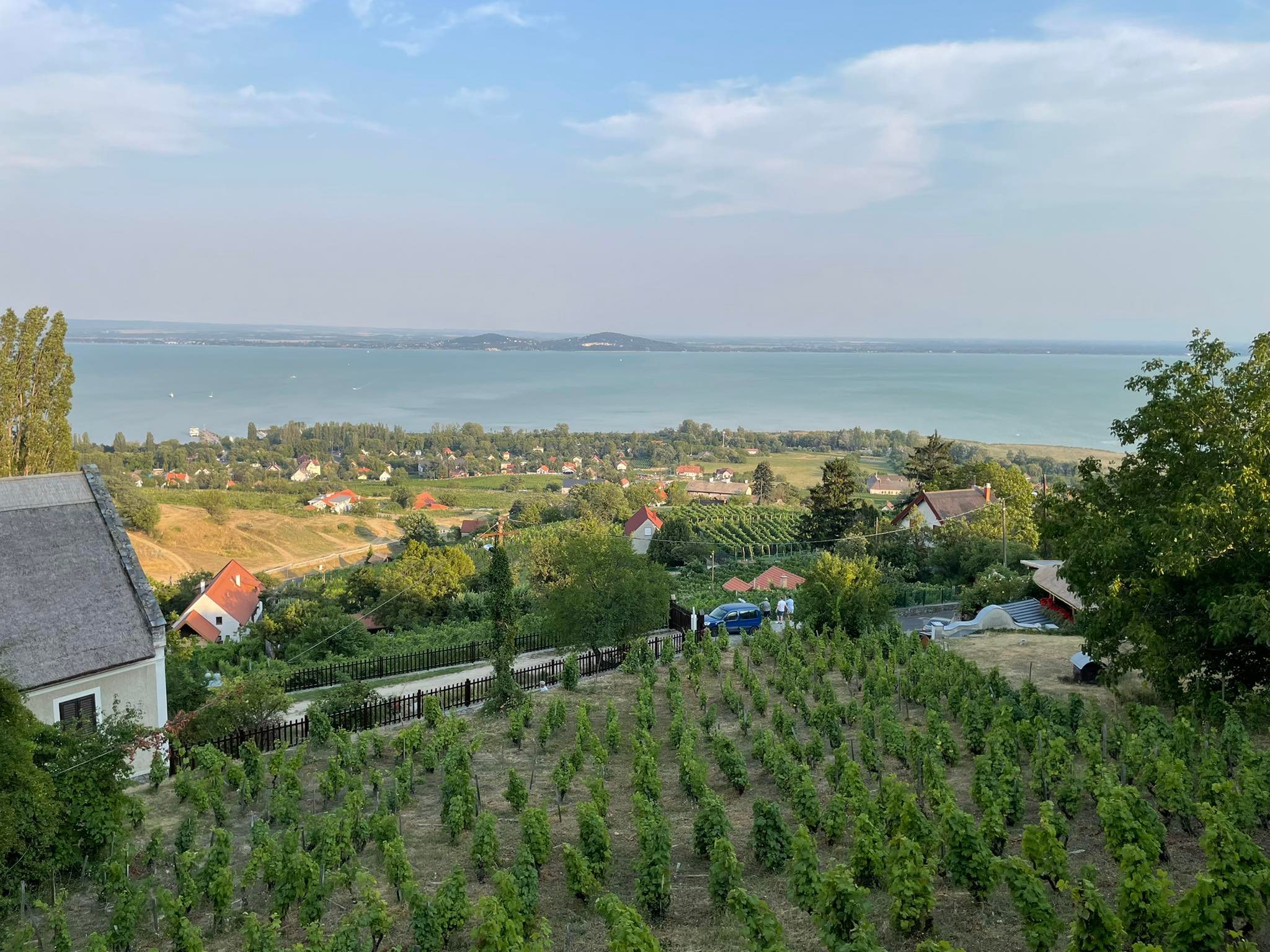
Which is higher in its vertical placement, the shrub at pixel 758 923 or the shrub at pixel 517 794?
the shrub at pixel 758 923

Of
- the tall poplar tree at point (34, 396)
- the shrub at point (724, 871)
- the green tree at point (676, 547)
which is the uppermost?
the tall poplar tree at point (34, 396)

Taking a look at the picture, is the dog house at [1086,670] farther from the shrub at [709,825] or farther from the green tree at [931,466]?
the green tree at [931,466]

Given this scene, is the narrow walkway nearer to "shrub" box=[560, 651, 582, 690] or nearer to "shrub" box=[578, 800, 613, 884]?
"shrub" box=[560, 651, 582, 690]

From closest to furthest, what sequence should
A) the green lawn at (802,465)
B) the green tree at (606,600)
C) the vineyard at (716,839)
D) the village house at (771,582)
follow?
the vineyard at (716,839), the green tree at (606,600), the village house at (771,582), the green lawn at (802,465)

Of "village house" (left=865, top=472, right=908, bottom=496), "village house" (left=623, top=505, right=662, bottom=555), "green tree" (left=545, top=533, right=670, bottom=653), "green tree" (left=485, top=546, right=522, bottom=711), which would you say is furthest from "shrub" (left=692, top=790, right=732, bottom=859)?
"village house" (left=865, top=472, right=908, bottom=496)

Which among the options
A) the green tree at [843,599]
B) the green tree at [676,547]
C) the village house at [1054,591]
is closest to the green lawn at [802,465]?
the green tree at [676,547]

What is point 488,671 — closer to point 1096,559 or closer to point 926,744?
point 926,744

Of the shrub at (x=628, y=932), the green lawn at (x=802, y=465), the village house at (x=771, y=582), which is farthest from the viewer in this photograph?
the green lawn at (x=802, y=465)

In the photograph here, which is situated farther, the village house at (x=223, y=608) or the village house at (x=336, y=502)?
the village house at (x=336, y=502)
